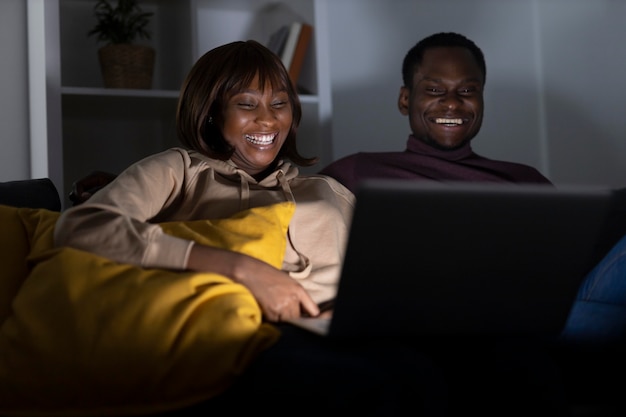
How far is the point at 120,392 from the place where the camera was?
47.3 inches

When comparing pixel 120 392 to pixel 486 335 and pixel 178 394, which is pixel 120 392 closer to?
pixel 178 394

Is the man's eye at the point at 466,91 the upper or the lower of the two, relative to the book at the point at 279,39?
lower

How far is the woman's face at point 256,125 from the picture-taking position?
1.83 meters

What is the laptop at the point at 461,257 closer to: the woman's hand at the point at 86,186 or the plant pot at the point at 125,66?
the woman's hand at the point at 86,186

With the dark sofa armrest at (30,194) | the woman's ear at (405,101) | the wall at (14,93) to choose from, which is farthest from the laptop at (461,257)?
the wall at (14,93)

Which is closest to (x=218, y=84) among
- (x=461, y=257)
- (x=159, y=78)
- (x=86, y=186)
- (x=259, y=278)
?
(x=86, y=186)

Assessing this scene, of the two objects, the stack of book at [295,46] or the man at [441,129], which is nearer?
the man at [441,129]

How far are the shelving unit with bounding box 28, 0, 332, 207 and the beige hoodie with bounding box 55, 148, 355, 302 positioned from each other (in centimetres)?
92

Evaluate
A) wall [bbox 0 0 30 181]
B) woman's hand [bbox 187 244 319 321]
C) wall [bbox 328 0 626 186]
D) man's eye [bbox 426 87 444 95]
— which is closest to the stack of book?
wall [bbox 328 0 626 186]

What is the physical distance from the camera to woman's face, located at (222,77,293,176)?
1831 mm

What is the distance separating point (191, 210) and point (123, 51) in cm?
118

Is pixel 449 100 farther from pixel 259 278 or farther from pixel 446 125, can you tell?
pixel 259 278

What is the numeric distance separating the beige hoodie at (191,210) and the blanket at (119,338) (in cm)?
6

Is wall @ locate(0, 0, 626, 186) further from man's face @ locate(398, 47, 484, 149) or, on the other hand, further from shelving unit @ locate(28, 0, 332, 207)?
man's face @ locate(398, 47, 484, 149)
